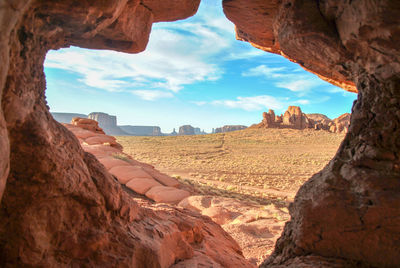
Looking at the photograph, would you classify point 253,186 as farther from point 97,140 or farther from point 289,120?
point 289,120

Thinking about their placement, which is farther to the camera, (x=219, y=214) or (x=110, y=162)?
(x=110, y=162)

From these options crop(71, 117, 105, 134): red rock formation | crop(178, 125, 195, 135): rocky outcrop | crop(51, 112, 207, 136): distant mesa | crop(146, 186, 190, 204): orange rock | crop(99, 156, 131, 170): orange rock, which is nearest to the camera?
crop(146, 186, 190, 204): orange rock

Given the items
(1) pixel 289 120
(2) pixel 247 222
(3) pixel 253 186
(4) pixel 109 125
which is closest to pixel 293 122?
(1) pixel 289 120

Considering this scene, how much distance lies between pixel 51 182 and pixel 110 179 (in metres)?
1.14

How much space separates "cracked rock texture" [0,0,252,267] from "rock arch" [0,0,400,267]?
0.04 ft

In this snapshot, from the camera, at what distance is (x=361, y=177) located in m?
3.17

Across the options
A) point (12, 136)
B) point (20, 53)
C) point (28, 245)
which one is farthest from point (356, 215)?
point (20, 53)

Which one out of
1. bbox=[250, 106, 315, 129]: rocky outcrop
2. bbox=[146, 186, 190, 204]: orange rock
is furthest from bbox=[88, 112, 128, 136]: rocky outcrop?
bbox=[146, 186, 190, 204]: orange rock

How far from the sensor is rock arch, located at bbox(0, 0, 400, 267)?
110 inches

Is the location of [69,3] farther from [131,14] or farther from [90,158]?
[90,158]

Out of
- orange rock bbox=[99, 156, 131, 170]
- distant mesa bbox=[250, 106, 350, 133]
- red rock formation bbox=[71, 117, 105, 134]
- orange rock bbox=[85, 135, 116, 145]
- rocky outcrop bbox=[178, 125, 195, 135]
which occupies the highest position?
distant mesa bbox=[250, 106, 350, 133]

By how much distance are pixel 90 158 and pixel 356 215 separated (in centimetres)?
396

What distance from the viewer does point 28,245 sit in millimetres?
2822

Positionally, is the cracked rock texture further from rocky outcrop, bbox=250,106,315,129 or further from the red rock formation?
rocky outcrop, bbox=250,106,315,129
